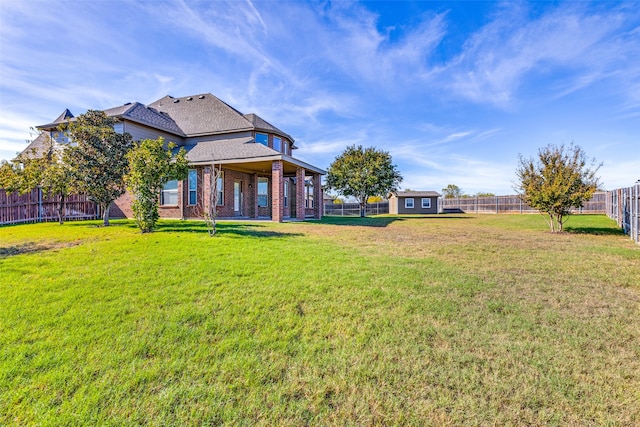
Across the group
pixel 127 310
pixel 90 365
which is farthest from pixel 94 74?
pixel 90 365

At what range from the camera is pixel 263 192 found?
20.2 metres

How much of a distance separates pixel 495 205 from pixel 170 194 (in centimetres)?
3696

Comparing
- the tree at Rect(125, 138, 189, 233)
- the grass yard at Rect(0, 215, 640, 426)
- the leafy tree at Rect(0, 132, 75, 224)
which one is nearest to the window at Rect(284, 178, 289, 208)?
the tree at Rect(125, 138, 189, 233)

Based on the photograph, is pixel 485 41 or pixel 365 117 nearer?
pixel 485 41

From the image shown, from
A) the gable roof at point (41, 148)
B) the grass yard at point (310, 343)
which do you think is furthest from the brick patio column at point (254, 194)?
the grass yard at point (310, 343)

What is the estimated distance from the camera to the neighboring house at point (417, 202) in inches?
1572

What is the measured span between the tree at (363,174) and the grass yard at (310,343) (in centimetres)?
2508

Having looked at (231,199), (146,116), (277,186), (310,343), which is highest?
(146,116)

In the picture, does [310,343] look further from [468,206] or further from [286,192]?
[468,206]

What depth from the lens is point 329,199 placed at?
46344 millimetres

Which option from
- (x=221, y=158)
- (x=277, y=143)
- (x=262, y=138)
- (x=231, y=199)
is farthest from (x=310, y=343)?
(x=277, y=143)

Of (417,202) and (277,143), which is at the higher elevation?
(277,143)

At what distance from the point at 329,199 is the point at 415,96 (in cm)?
2794

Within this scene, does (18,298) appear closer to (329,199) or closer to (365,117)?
(365,117)
